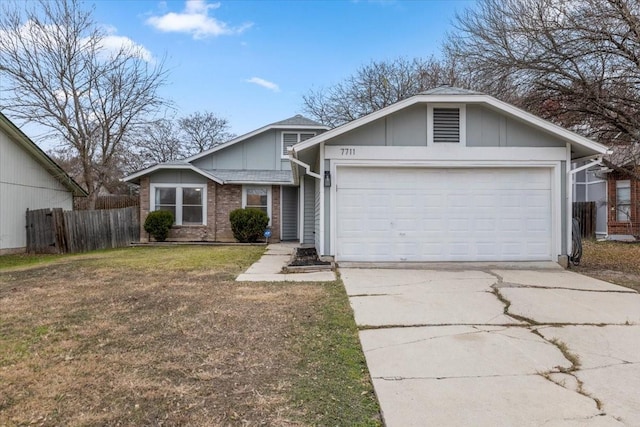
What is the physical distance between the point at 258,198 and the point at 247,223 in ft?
4.53

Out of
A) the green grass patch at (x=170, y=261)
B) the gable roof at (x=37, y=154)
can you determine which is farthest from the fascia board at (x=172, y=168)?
the green grass patch at (x=170, y=261)

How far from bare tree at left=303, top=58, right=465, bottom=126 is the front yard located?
19994mm

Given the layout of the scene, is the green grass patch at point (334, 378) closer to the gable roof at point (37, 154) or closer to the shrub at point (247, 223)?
the shrub at point (247, 223)

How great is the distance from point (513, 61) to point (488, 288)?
A: 24.6 ft

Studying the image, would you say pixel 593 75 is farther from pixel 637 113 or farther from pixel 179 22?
pixel 179 22

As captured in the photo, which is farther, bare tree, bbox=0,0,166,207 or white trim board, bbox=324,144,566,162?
bare tree, bbox=0,0,166,207

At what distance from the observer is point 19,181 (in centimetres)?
1405

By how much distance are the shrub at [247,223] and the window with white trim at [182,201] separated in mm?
1397

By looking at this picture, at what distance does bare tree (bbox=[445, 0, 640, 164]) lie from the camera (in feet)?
31.5

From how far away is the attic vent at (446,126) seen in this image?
340 inches

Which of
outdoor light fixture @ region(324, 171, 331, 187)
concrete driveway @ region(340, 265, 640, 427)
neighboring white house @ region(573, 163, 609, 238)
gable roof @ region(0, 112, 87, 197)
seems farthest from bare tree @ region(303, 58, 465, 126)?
concrete driveway @ region(340, 265, 640, 427)

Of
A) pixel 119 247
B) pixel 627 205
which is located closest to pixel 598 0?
pixel 627 205

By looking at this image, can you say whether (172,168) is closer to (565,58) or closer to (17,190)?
(17,190)

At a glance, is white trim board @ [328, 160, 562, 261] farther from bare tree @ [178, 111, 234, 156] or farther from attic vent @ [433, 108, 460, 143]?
bare tree @ [178, 111, 234, 156]
